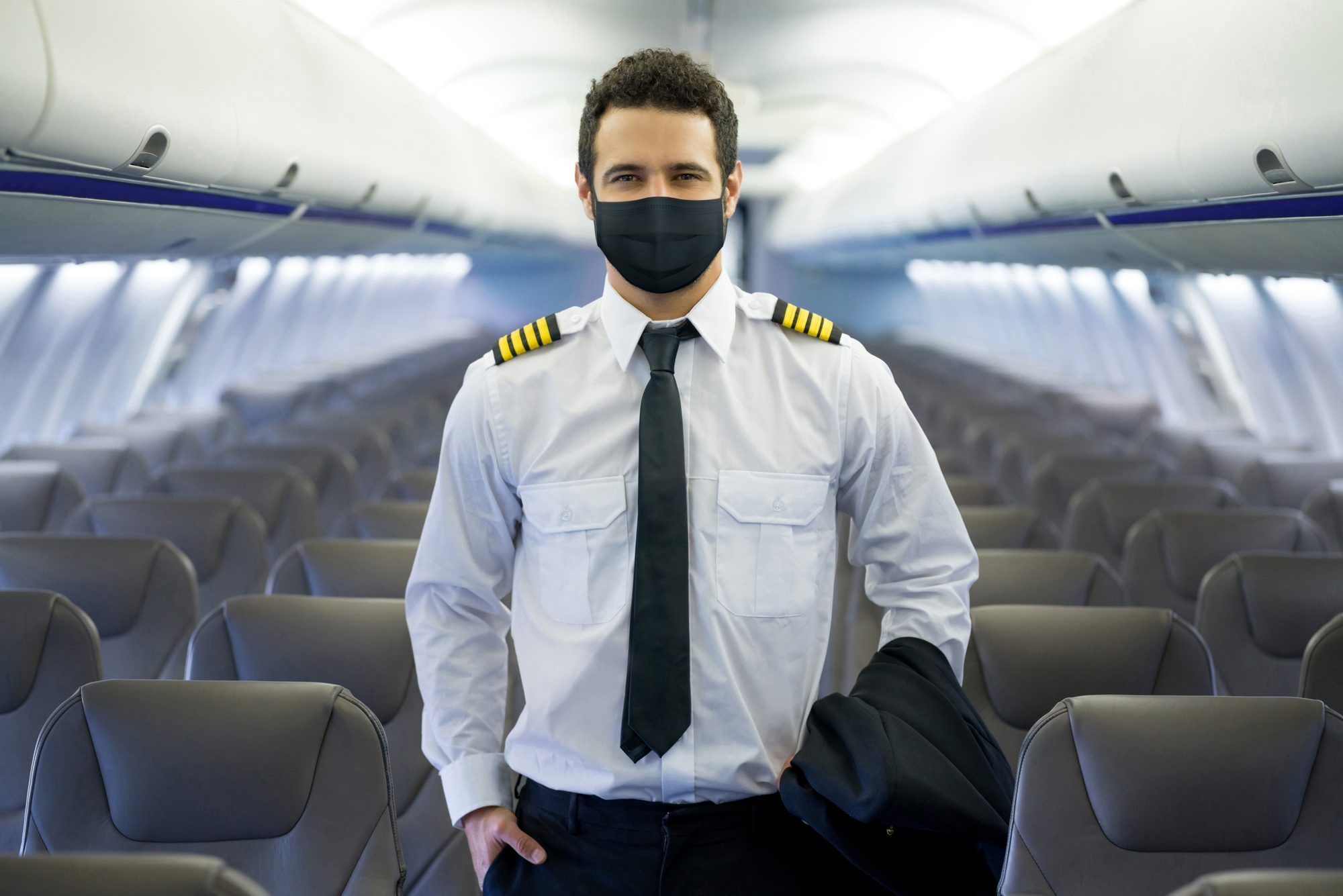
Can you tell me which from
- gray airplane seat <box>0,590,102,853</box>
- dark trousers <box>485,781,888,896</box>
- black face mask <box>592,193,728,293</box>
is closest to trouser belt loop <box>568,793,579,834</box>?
dark trousers <box>485,781,888,896</box>

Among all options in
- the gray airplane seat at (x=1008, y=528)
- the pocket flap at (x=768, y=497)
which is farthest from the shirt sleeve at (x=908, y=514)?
the gray airplane seat at (x=1008, y=528)

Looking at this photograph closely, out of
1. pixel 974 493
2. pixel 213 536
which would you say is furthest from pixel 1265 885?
pixel 974 493

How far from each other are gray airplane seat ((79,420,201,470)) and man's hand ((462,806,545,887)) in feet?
20.9

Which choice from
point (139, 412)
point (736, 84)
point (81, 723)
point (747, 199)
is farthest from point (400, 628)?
point (747, 199)

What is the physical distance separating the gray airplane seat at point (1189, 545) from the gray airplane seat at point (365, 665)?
113 inches

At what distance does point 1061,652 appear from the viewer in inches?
124

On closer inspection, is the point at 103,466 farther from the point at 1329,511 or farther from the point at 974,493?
the point at 1329,511

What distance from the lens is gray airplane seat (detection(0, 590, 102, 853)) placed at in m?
2.99

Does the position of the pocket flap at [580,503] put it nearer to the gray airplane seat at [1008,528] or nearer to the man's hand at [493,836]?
the man's hand at [493,836]

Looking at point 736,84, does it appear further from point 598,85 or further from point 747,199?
point 747,199

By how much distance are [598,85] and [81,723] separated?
1.57 meters

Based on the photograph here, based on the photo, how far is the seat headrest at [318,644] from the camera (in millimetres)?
3084

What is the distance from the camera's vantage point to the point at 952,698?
6.00ft

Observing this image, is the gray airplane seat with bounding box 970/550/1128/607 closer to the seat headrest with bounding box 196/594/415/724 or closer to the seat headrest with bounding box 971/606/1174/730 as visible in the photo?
the seat headrest with bounding box 971/606/1174/730
